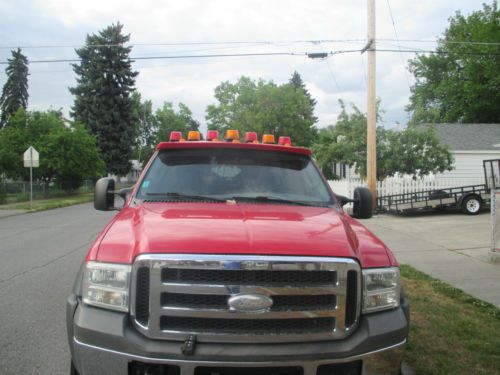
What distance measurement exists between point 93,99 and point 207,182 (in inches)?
1619

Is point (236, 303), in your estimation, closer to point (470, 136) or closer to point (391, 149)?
point (391, 149)

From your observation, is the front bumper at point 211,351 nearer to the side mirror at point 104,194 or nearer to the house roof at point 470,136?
the side mirror at point 104,194

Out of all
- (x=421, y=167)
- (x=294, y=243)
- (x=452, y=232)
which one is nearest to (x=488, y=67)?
(x=421, y=167)

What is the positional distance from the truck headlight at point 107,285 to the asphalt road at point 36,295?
165cm

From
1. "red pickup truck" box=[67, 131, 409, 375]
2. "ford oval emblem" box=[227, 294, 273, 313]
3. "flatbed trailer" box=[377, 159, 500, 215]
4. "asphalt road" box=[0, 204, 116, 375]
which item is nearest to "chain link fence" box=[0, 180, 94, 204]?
"asphalt road" box=[0, 204, 116, 375]

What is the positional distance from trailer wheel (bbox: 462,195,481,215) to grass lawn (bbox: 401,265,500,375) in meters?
11.5

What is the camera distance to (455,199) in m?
17.0

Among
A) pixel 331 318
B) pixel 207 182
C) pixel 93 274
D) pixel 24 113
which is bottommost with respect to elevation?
pixel 331 318

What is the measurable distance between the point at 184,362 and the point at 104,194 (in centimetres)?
234

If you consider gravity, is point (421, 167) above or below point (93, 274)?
above

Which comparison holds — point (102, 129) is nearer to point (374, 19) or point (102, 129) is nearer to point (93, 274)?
point (374, 19)

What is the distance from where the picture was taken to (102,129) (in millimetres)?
42031

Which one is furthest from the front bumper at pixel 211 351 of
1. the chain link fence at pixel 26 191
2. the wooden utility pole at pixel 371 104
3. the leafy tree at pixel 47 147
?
the leafy tree at pixel 47 147

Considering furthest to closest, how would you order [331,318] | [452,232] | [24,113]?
[24,113] → [452,232] → [331,318]
